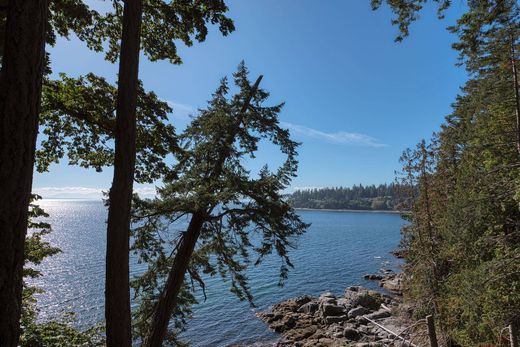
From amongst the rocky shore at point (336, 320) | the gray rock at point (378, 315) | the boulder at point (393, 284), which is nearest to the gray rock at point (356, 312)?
the rocky shore at point (336, 320)

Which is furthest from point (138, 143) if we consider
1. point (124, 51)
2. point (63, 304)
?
point (63, 304)

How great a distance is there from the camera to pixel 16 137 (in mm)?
2965

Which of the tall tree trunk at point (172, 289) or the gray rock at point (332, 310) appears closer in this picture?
the tall tree trunk at point (172, 289)

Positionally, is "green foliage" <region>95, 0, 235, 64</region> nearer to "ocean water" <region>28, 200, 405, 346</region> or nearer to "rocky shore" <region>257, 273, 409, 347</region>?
"ocean water" <region>28, 200, 405, 346</region>

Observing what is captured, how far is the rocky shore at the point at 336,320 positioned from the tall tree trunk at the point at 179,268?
12.2 metres

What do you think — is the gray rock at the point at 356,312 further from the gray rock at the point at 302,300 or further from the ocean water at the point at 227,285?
the ocean water at the point at 227,285

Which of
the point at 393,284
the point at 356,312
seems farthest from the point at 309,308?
the point at 393,284

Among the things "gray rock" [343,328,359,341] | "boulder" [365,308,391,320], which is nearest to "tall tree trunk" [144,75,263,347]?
"gray rock" [343,328,359,341]

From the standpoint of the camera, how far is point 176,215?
31.1 ft

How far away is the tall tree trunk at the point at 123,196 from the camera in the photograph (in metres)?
4.29

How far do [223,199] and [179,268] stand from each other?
111 inches

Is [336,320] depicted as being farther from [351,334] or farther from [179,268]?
[179,268]

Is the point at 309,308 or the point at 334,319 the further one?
the point at 309,308

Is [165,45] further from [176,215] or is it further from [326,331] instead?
[326,331]
